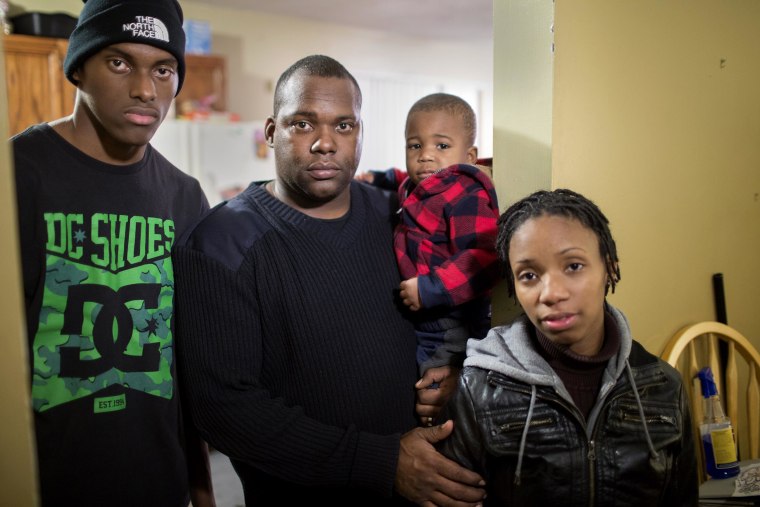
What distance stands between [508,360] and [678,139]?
0.98 meters

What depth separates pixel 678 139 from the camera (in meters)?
1.77

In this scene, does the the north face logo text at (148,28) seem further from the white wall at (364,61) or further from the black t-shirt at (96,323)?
the white wall at (364,61)

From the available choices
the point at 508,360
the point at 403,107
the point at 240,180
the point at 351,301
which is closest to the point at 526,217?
the point at 508,360

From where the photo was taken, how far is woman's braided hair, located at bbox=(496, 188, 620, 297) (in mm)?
1219

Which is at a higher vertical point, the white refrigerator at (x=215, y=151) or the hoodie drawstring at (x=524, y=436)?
the white refrigerator at (x=215, y=151)

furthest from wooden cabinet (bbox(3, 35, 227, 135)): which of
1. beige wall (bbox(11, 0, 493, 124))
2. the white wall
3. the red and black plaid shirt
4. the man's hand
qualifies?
the man's hand

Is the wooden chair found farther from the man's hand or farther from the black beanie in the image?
the black beanie

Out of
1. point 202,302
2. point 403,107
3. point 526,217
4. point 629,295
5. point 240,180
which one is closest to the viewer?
point 526,217

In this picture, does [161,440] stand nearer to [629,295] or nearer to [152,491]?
[152,491]

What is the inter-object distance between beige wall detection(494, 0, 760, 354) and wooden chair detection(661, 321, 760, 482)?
0.06 metres

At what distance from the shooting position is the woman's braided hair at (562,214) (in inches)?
48.0

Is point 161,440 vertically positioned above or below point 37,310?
below

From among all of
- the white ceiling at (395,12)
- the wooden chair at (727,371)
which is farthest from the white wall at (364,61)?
the wooden chair at (727,371)

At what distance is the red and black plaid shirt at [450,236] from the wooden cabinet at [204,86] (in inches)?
143
